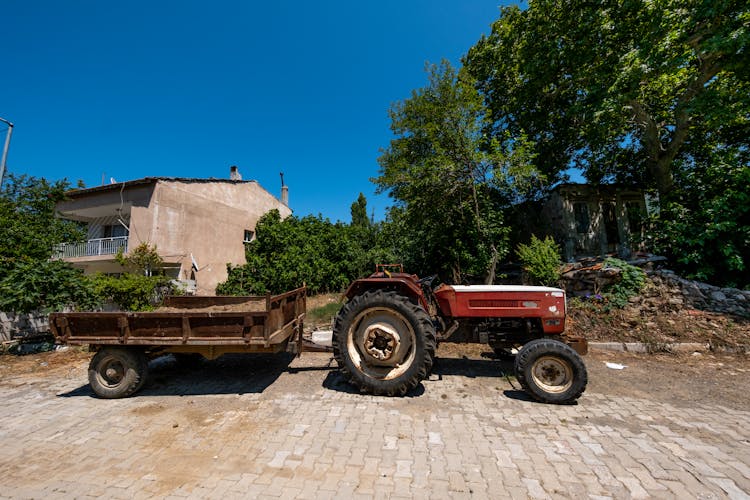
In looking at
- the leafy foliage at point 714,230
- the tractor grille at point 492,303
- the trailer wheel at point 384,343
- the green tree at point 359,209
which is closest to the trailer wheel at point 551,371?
the tractor grille at point 492,303

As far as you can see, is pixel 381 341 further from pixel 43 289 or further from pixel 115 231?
pixel 115 231

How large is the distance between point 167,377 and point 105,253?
437 inches

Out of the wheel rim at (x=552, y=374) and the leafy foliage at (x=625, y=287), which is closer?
the wheel rim at (x=552, y=374)

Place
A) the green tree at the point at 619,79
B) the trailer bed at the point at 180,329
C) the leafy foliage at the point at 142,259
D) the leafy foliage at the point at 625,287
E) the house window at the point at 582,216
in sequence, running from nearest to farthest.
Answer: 1. the trailer bed at the point at 180,329
2. the leafy foliage at the point at 625,287
3. the green tree at the point at 619,79
4. the leafy foliage at the point at 142,259
5. the house window at the point at 582,216

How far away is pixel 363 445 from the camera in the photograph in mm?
2656

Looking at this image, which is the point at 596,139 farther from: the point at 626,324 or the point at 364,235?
the point at 364,235

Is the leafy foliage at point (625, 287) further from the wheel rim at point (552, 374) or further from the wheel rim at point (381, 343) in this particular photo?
the wheel rim at point (381, 343)

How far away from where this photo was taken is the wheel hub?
12.3ft

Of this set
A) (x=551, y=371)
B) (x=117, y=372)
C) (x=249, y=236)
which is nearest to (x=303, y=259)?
(x=249, y=236)

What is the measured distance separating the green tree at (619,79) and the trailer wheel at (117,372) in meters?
10.5

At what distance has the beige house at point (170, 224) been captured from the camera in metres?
11.0

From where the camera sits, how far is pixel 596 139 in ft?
29.7

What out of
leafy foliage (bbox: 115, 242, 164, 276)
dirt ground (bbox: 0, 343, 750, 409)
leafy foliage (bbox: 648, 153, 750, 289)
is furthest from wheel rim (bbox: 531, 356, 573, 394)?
leafy foliage (bbox: 115, 242, 164, 276)

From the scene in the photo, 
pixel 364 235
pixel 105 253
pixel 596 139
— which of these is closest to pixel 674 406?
pixel 596 139
